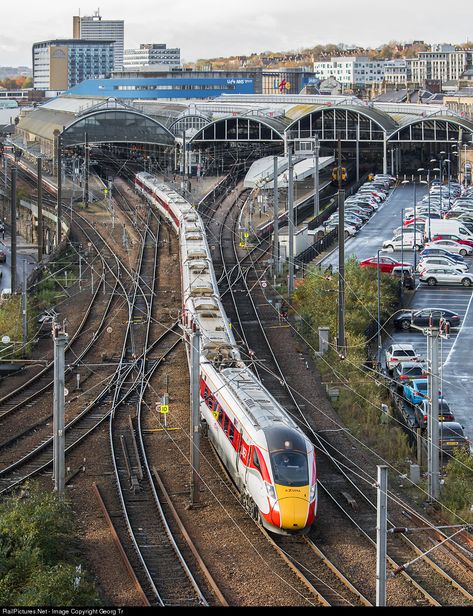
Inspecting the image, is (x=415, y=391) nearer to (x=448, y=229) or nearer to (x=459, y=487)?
(x=459, y=487)

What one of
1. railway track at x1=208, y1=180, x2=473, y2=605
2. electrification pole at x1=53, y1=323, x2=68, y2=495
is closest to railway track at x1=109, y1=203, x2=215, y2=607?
electrification pole at x1=53, y1=323, x2=68, y2=495

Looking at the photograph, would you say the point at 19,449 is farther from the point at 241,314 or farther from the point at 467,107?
the point at 467,107

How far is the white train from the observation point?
55.7ft

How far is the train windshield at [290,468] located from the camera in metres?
17.0

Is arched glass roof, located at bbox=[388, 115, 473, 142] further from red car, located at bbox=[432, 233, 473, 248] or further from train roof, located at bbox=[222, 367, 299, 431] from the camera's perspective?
train roof, located at bbox=[222, 367, 299, 431]

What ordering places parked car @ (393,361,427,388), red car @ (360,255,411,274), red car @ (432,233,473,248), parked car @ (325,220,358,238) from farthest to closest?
parked car @ (325,220,358,238) < red car @ (432,233,473,248) < red car @ (360,255,411,274) < parked car @ (393,361,427,388)

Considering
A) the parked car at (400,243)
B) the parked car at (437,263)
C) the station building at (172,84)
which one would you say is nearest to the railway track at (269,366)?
the parked car at (400,243)

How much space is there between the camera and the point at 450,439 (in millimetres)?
23297

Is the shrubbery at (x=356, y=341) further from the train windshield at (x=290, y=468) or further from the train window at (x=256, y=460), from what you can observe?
the train windshield at (x=290, y=468)

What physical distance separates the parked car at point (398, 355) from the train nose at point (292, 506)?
12952 mm

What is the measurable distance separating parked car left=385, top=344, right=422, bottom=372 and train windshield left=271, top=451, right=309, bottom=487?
12.7 meters

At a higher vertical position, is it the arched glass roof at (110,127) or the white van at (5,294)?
the arched glass roof at (110,127)

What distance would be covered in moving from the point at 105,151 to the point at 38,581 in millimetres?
57828

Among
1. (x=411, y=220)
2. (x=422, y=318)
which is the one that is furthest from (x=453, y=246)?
(x=422, y=318)
